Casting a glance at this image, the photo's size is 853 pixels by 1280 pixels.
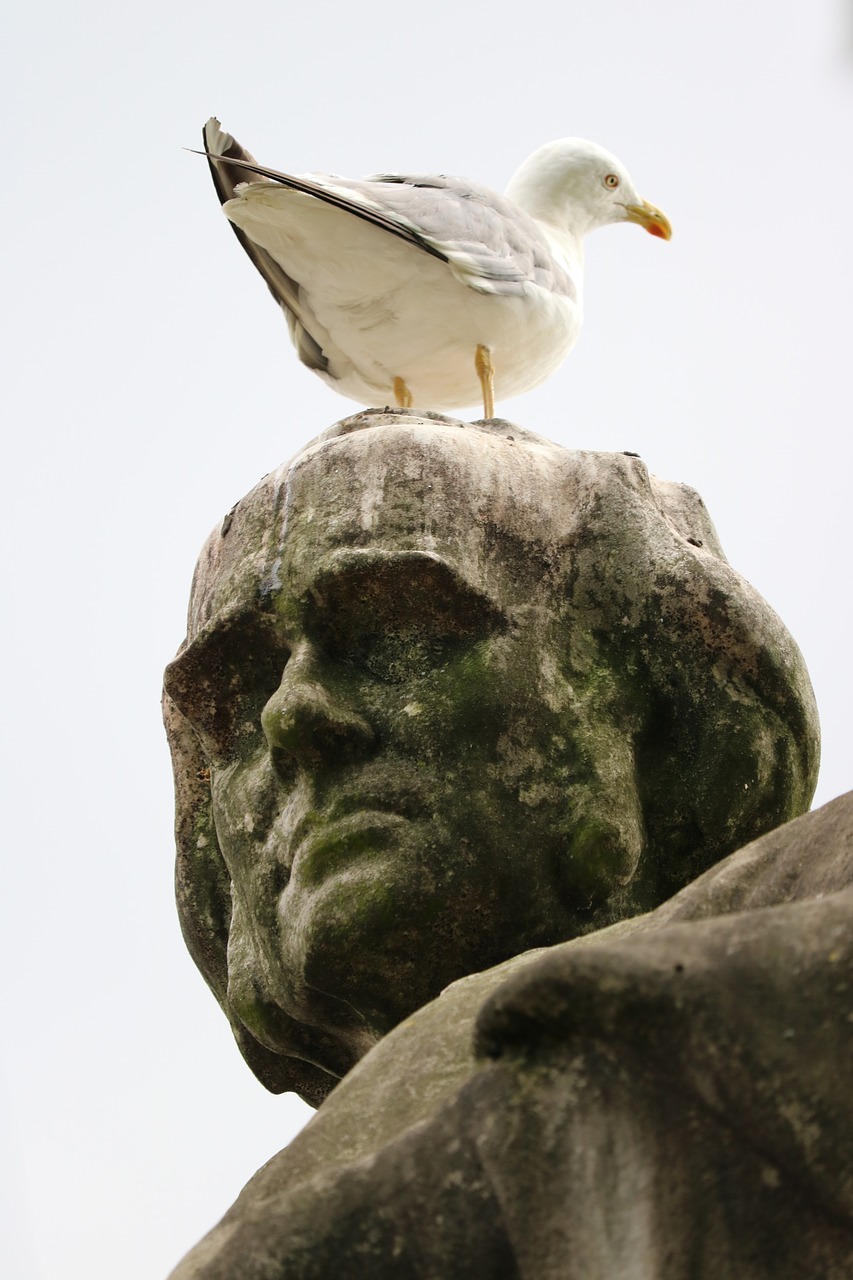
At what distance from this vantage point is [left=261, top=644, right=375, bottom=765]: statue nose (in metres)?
2.81

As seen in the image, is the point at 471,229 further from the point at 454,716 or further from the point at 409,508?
the point at 454,716

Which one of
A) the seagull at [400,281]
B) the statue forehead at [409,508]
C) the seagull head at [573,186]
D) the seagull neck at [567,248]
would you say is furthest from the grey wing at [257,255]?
the statue forehead at [409,508]

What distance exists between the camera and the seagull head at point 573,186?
623cm

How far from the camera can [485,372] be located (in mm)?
5070

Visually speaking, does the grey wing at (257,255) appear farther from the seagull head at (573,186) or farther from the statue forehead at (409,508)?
the statue forehead at (409,508)

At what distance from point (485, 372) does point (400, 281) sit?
1.12ft

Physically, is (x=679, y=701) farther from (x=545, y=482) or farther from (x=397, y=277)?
(x=397, y=277)

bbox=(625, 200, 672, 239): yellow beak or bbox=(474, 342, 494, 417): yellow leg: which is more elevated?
bbox=(625, 200, 672, 239): yellow beak

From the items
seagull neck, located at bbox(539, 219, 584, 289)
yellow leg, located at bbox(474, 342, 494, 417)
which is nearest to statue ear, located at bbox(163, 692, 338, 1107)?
yellow leg, located at bbox(474, 342, 494, 417)

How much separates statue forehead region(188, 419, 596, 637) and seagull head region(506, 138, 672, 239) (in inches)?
123

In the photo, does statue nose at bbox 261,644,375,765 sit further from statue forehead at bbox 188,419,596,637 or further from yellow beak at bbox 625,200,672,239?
yellow beak at bbox 625,200,672,239

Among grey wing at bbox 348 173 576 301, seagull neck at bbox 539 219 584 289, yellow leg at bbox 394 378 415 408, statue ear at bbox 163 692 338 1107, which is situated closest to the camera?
statue ear at bbox 163 692 338 1107

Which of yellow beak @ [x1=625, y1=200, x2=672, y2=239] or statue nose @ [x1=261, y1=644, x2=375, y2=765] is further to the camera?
yellow beak @ [x1=625, y1=200, x2=672, y2=239]

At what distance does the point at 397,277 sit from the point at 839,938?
11.8ft
